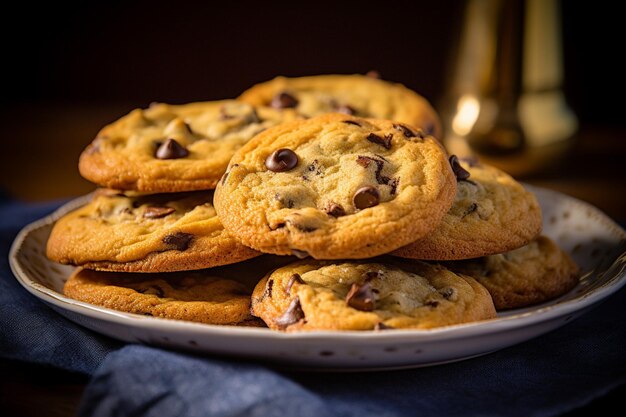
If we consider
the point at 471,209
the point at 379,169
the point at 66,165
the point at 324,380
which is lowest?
the point at 66,165

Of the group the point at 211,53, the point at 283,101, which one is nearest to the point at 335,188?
the point at 283,101

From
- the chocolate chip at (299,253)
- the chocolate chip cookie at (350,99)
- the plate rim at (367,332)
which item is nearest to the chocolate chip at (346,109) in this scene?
the chocolate chip cookie at (350,99)

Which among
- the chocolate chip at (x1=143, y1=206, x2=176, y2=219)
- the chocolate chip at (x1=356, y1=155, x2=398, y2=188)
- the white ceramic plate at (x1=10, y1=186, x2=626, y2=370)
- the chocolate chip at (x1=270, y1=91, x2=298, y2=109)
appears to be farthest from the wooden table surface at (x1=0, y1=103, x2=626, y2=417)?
the chocolate chip at (x1=270, y1=91, x2=298, y2=109)

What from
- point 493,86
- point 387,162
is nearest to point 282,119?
point 387,162

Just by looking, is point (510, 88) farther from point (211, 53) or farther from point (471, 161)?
point (211, 53)

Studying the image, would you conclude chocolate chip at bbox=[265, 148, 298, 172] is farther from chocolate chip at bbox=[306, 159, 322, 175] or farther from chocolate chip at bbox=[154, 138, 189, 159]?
chocolate chip at bbox=[154, 138, 189, 159]

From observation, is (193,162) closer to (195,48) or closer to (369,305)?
(369,305)

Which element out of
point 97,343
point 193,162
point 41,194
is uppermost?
point 193,162
